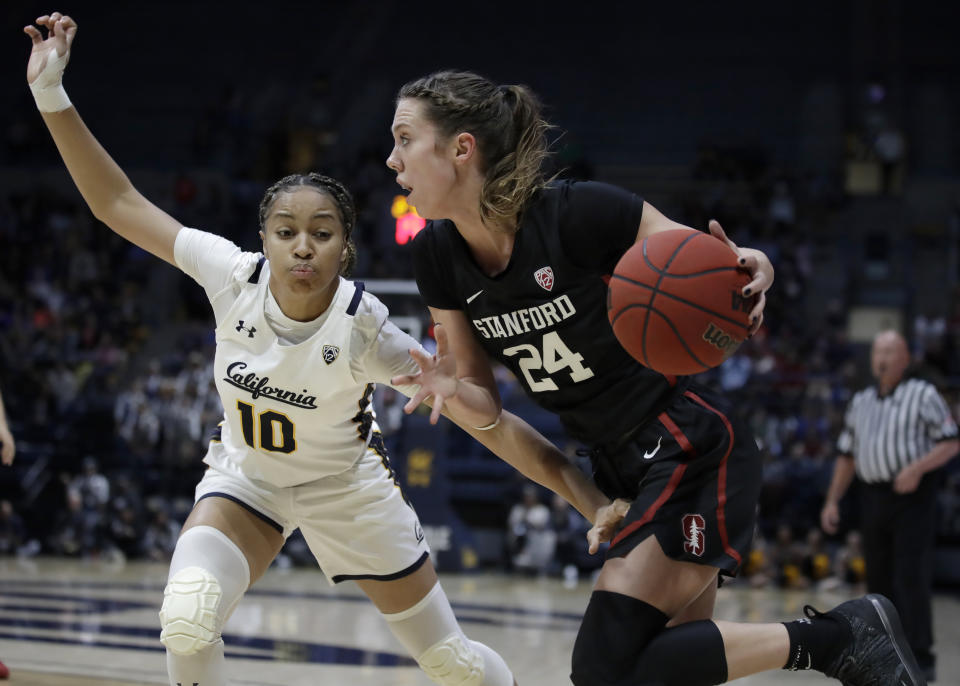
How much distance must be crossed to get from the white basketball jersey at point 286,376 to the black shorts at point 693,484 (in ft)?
3.06

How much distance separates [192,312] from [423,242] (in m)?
14.3

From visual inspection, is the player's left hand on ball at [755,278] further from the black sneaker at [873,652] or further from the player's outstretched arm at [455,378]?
the black sneaker at [873,652]

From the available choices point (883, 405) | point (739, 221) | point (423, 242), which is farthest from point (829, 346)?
point (423, 242)

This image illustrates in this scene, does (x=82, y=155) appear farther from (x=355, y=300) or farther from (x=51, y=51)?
(x=355, y=300)

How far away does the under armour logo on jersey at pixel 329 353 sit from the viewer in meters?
3.58

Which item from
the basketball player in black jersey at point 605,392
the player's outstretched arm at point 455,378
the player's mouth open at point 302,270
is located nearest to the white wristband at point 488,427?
the player's outstretched arm at point 455,378

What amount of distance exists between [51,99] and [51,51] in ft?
0.50

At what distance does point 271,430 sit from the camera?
3602 millimetres

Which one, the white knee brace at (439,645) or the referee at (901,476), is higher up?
the referee at (901,476)

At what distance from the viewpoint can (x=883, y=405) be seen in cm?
686

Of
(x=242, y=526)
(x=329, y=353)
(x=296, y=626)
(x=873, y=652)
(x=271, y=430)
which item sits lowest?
(x=296, y=626)

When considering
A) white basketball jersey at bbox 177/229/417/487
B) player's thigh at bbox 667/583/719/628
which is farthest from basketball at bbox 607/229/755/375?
white basketball jersey at bbox 177/229/417/487

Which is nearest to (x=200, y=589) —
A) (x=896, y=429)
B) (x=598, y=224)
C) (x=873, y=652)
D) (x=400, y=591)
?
(x=400, y=591)

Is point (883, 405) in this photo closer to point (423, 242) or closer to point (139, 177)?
point (423, 242)
